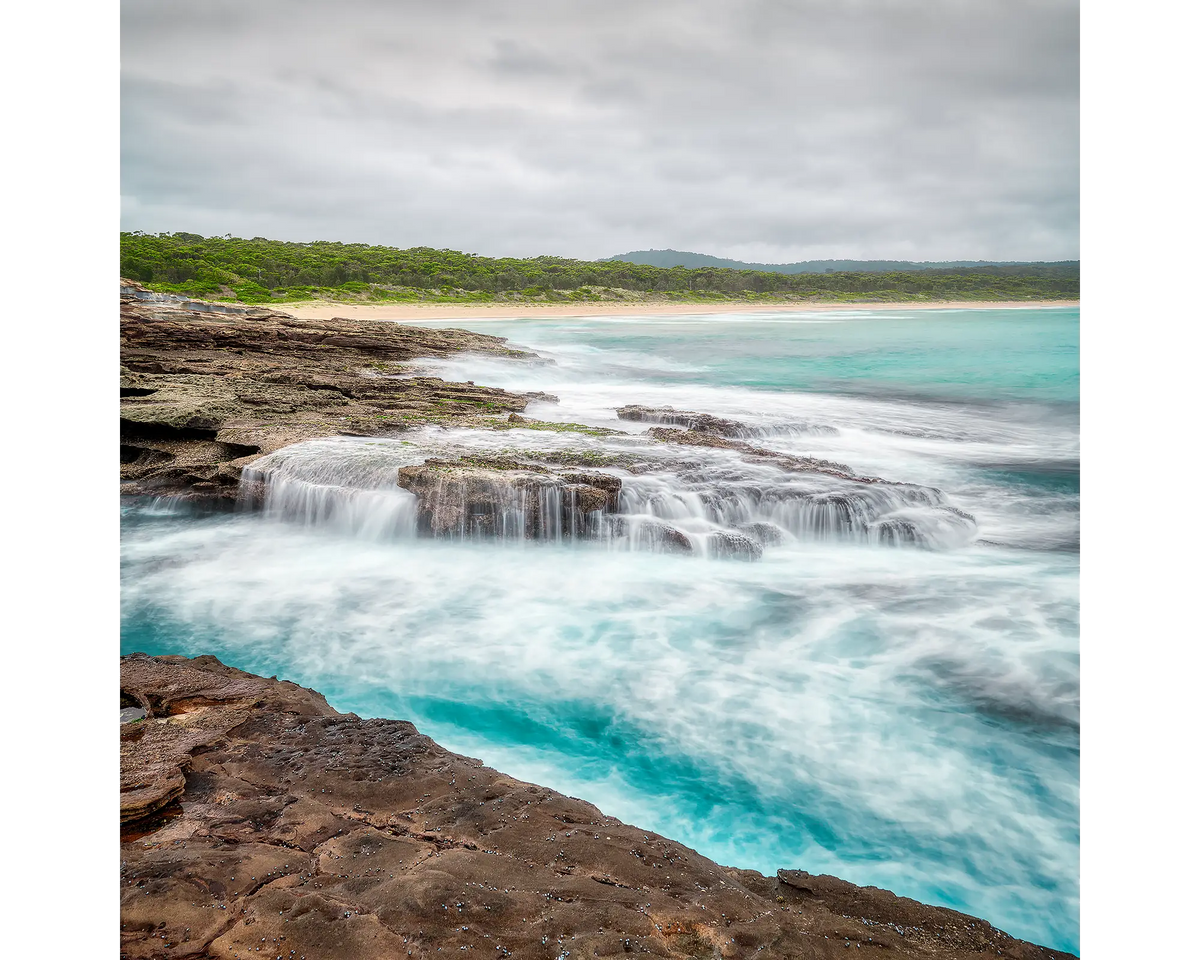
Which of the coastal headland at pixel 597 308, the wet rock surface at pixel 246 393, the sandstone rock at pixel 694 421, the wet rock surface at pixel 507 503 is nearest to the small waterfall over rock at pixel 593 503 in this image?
the wet rock surface at pixel 507 503

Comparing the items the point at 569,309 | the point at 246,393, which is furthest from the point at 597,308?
the point at 246,393

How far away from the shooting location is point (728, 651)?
620 cm

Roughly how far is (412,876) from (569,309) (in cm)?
4929

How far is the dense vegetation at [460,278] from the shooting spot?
36.0 meters

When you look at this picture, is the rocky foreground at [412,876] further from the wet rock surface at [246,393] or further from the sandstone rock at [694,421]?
the sandstone rock at [694,421]

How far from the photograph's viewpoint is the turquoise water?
4.30 m

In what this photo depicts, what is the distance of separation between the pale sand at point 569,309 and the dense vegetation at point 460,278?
1552mm

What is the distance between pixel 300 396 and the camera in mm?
12414

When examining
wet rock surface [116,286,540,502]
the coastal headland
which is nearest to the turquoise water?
wet rock surface [116,286,540,502]

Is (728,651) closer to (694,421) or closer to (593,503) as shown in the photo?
(593,503)

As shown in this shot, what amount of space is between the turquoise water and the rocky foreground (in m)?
1.44

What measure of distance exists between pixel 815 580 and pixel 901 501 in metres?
2.34
